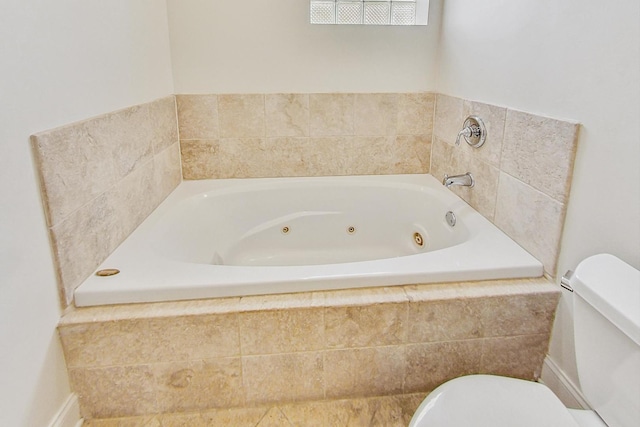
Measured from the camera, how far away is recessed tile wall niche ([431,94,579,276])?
1.35 meters

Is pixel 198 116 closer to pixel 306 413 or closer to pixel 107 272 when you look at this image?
pixel 107 272

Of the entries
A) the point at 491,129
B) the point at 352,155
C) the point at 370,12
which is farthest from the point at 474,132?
the point at 370,12

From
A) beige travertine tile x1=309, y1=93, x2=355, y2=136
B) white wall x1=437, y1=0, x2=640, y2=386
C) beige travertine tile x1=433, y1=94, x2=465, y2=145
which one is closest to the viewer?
white wall x1=437, y1=0, x2=640, y2=386

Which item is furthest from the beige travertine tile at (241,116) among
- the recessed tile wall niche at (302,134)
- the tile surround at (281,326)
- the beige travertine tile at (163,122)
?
the tile surround at (281,326)

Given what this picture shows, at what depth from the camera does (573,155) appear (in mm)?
1282

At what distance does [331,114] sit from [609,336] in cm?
174

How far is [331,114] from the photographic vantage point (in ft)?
7.70

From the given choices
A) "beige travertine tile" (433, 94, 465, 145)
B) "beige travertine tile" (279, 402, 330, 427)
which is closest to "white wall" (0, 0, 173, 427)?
"beige travertine tile" (279, 402, 330, 427)

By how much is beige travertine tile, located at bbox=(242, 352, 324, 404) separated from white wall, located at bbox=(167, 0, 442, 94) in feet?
4.82

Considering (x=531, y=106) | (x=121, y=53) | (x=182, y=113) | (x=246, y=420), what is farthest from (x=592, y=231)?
(x=182, y=113)

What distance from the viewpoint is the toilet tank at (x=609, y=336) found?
0.85 meters

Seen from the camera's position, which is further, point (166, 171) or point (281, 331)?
point (166, 171)

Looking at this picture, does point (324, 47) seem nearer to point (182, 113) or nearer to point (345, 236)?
point (182, 113)

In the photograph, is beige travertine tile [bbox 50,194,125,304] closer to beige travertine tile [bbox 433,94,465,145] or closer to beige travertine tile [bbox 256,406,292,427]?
beige travertine tile [bbox 256,406,292,427]
